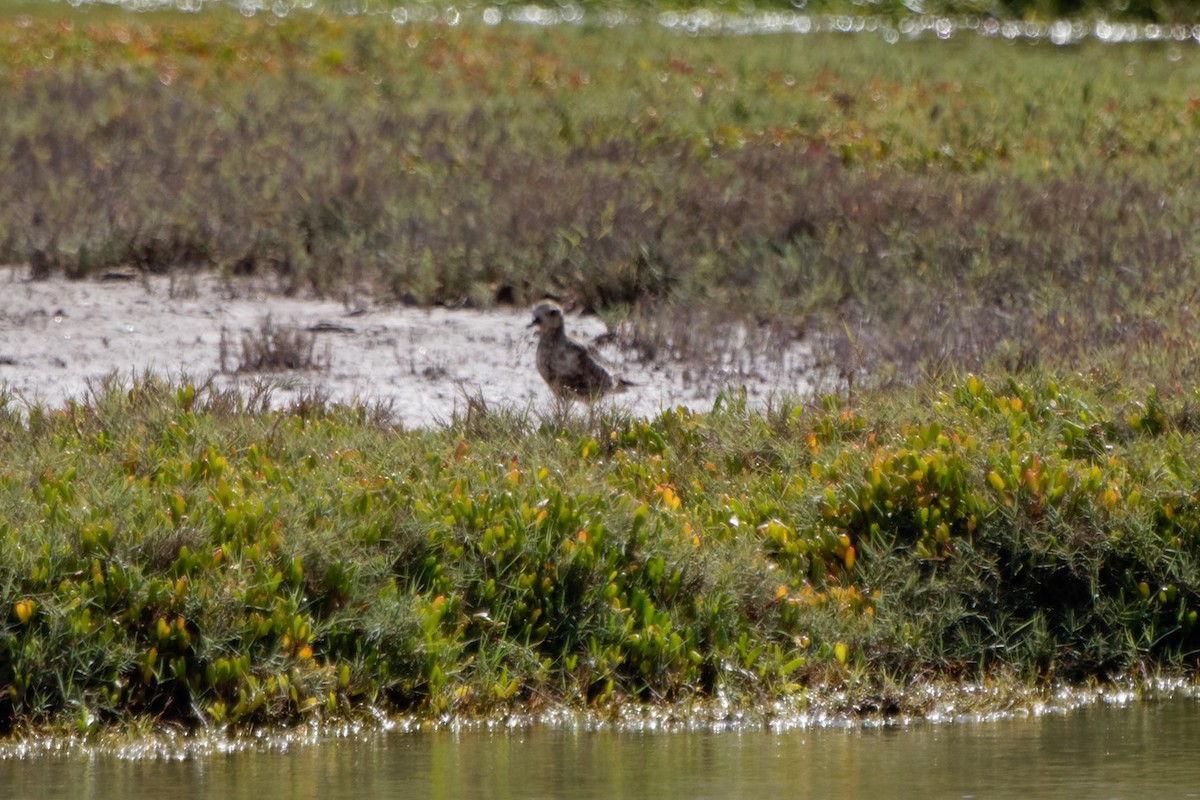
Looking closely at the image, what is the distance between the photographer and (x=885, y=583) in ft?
25.7

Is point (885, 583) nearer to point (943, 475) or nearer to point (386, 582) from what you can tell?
point (943, 475)

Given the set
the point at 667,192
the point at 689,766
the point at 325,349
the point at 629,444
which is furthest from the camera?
the point at 667,192

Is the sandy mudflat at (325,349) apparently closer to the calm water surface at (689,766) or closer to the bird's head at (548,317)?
the bird's head at (548,317)

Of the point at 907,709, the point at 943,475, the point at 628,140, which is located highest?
the point at 628,140

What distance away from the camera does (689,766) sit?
20.9 feet

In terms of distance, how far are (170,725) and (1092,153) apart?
1130cm

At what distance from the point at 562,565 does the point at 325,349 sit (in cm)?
450

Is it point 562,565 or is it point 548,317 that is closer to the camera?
point 562,565

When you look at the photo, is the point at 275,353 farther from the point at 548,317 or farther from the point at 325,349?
the point at 548,317

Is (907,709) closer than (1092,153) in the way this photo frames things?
Yes

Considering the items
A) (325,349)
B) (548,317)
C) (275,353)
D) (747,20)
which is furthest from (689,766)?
(747,20)

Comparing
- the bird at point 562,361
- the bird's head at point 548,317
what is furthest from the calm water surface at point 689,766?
the bird's head at point 548,317

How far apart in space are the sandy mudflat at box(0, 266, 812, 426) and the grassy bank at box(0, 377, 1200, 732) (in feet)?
5.66

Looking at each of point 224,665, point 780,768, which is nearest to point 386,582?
point 224,665
